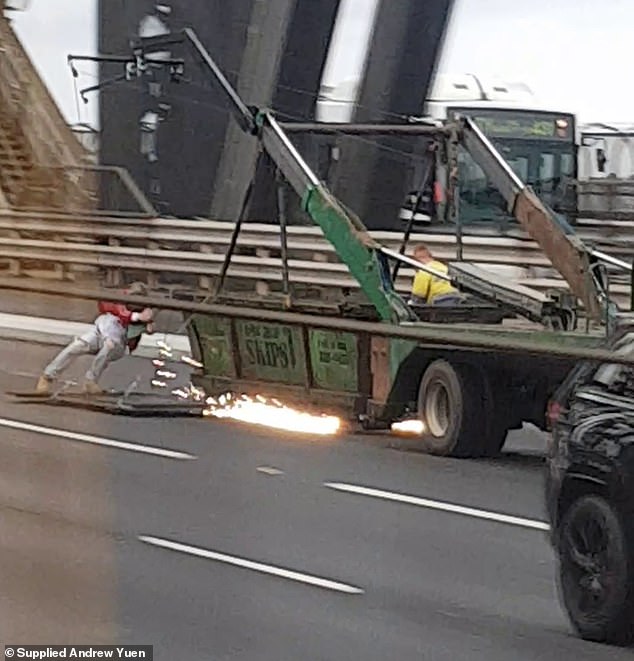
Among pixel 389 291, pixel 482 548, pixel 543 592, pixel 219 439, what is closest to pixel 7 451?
pixel 219 439

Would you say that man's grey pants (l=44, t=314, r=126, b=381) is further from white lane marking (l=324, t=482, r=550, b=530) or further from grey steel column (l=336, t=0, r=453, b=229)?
grey steel column (l=336, t=0, r=453, b=229)

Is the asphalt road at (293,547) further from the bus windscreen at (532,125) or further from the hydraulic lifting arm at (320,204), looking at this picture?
the bus windscreen at (532,125)

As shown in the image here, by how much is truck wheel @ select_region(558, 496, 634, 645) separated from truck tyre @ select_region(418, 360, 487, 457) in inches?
83.2

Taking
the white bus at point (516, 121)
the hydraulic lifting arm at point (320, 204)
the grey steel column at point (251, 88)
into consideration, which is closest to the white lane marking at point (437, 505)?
the hydraulic lifting arm at point (320, 204)

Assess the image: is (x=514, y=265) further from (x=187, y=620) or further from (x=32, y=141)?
Result: (x=187, y=620)

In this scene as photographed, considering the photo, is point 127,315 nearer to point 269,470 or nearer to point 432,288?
point 269,470

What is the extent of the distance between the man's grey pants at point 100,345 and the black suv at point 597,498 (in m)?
3.39

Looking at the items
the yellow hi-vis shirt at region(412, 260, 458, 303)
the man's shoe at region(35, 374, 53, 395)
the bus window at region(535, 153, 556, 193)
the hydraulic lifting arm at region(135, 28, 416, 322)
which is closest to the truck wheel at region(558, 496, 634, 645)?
the yellow hi-vis shirt at region(412, 260, 458, 303)

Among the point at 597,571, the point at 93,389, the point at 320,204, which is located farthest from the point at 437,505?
the point at 320,204

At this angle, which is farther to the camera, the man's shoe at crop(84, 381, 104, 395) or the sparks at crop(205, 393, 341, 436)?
the man's shoe at crop(84, 381, 104, 395)

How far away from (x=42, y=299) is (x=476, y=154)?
5752 millimetres

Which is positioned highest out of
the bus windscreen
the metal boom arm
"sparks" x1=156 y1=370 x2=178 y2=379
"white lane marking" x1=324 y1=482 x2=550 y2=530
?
the bus windscreen

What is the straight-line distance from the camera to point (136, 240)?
12883mm

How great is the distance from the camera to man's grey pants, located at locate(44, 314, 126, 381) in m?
9.84
